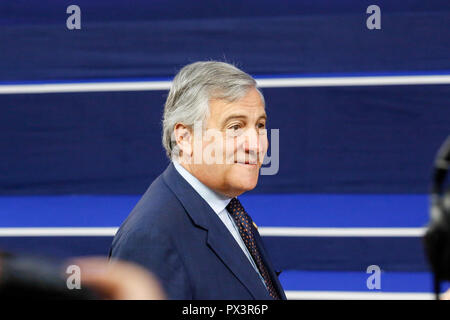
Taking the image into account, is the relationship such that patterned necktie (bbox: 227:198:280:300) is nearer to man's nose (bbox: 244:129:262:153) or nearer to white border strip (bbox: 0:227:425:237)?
man's nose (bbox: 244:129:262:153)

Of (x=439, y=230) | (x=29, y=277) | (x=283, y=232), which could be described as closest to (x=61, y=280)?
(x=29, y=277)

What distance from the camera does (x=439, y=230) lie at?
1.98ft

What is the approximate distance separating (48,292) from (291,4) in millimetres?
2164

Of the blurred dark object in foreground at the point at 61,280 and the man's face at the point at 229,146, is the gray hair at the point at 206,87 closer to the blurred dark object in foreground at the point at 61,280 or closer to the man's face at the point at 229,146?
the man's face at the point at 229,146

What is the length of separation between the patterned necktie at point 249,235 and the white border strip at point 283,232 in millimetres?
956

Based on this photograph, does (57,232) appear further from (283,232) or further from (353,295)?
(353,295)

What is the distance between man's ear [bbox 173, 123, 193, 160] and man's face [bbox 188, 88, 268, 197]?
0.04ft

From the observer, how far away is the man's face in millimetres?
1413

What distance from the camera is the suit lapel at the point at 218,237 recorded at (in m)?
1.26

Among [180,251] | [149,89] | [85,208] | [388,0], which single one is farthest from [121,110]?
[180,251]

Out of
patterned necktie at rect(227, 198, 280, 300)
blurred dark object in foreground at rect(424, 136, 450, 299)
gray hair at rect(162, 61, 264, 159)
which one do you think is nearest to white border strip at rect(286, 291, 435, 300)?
patterned necktie at rect(227, 198, 280, 300)

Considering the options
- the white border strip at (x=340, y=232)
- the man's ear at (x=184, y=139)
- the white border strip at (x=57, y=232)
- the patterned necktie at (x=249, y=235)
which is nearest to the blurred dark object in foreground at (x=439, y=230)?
the patterned necktie at (x=249, y=235)

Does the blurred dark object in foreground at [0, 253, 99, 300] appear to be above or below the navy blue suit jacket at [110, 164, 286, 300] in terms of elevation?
below

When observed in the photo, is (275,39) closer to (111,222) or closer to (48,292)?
(111,222)
